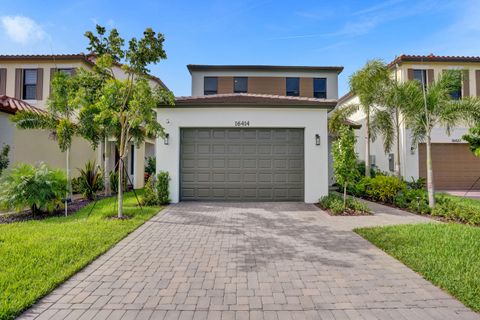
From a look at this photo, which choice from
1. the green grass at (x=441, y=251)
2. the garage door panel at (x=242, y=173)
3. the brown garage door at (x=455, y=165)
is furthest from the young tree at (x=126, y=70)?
the brown garage door at (x=455, y=165)

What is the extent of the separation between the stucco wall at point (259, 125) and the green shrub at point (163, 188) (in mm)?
259

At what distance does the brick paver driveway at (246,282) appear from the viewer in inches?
118

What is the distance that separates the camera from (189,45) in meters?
11.7

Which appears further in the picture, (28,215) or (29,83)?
(29,83)

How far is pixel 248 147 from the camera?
10.4m

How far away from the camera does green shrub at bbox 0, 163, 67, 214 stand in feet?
24.5

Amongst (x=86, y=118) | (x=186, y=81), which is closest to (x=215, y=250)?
(x=86, y=118)

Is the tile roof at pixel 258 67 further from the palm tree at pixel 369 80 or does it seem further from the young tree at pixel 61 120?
the young tree at pixel 61 120

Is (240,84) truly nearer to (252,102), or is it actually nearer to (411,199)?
(252,102)

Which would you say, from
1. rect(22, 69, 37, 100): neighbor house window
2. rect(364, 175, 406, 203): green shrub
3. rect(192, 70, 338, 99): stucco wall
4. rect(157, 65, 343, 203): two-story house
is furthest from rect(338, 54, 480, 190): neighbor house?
rect(22, 69, 37, 100): neighbor house window

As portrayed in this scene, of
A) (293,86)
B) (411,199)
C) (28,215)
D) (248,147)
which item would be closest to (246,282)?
(248,147)

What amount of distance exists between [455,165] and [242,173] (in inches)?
518

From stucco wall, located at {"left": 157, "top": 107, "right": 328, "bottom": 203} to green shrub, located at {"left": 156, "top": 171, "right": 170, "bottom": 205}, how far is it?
0.26 m

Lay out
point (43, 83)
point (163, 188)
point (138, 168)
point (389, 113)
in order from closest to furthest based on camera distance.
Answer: point (163, 188) < point (389, 113) < point (138, 168) < point (43, 83)
